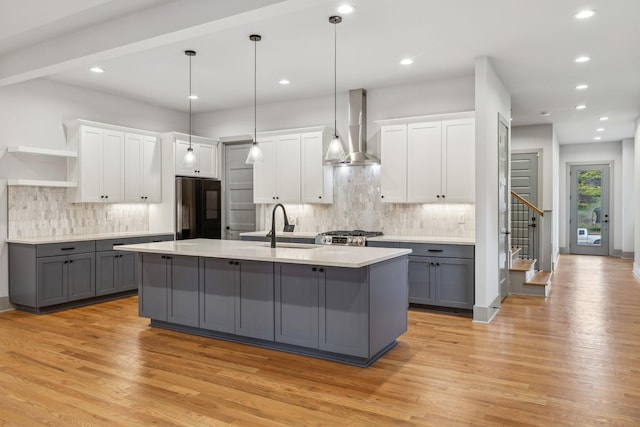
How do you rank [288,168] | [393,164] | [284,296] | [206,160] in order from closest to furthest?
[284,296], [393,164], [288,168], [206,160]

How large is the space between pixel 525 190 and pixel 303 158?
490 cm

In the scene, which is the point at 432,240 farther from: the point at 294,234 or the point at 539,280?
the point at 539,280

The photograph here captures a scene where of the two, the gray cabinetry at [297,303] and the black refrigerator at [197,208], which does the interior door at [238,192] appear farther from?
the gray cabinetry at [297,303]

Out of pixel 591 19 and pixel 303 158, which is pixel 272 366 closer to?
pixel 303 158

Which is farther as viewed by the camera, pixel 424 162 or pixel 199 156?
pixel 199 156

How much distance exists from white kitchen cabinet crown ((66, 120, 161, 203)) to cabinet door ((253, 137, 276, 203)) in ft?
5.05

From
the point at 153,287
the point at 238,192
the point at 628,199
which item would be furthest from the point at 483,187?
the point at 628,199

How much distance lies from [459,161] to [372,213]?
1461 mm

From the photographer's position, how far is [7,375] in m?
3.42

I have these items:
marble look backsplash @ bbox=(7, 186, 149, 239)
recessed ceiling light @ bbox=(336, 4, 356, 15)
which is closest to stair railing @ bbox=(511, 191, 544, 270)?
recessed ceiling light @ bbox=(336, 4, 356, 15)

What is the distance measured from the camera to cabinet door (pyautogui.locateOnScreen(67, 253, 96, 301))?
5602 mm

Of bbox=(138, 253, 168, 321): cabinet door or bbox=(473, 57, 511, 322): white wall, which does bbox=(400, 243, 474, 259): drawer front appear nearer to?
bbox=(473, 57, 511, 322): white wall

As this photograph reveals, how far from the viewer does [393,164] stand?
5.95 metres

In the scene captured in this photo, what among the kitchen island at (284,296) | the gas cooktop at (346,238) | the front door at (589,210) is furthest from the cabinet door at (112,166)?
the front door at (589,210)
